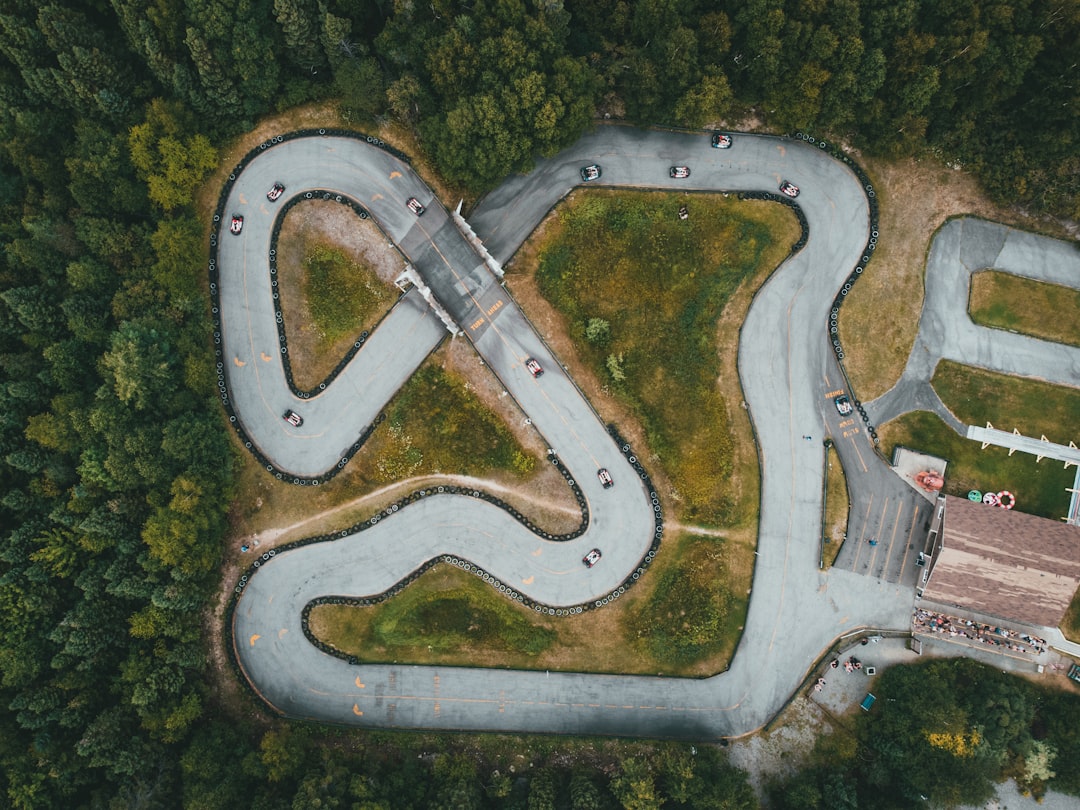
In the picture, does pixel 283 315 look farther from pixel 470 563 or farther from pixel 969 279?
pixel 969 279

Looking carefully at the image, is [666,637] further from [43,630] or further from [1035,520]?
[43,630]

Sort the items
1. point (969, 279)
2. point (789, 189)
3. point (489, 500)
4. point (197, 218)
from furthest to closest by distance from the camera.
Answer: point (969, 279)
point (789, 189)
point (489, 500)
point (197, 218)

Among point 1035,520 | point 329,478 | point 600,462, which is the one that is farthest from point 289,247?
point 1035,520

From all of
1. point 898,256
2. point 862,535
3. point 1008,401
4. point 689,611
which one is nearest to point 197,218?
point 689,611

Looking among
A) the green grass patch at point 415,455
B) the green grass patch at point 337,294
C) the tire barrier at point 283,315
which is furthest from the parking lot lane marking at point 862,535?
the green grass patch at point 337,294

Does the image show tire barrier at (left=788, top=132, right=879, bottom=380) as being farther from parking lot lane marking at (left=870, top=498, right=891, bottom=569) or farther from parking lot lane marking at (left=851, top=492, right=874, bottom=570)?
parking lot lane marking at (left=870, top=498, right=891, bottom=569)

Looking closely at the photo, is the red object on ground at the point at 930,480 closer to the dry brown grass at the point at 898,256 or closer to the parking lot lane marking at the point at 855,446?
the parking lot lane marking at the point at 855,446
